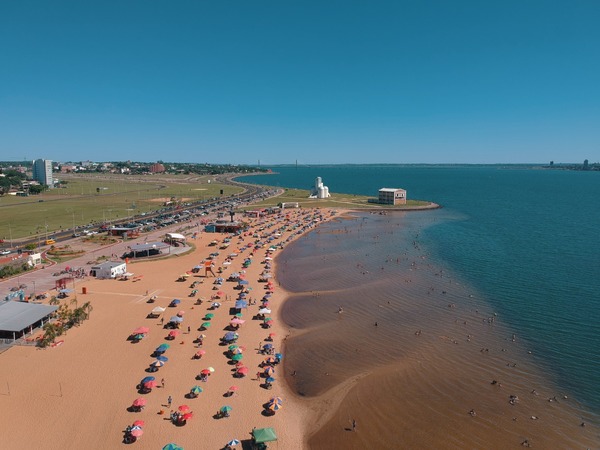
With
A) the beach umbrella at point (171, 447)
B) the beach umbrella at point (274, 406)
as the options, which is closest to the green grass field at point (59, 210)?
the beach umbrella at point (171, 447)

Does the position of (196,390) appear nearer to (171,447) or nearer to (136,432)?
(136,432)

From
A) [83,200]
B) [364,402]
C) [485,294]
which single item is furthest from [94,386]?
[83,200]

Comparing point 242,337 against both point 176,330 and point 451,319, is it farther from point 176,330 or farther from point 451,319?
point 451,319

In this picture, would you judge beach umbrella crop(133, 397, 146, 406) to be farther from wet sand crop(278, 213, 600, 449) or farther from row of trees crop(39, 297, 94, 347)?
row of trees crop(39, 297, 94, 347)

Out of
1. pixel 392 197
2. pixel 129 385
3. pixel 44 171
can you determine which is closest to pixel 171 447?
pixel 129 385

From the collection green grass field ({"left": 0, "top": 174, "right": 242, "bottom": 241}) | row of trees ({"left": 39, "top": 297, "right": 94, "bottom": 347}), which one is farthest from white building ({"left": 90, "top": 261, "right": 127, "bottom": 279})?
green grass field ({"left": 0, "top": 174, "right": 242, "bottom": 241})

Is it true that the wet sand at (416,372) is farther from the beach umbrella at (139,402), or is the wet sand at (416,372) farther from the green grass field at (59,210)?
the green grass field at (59,210)
